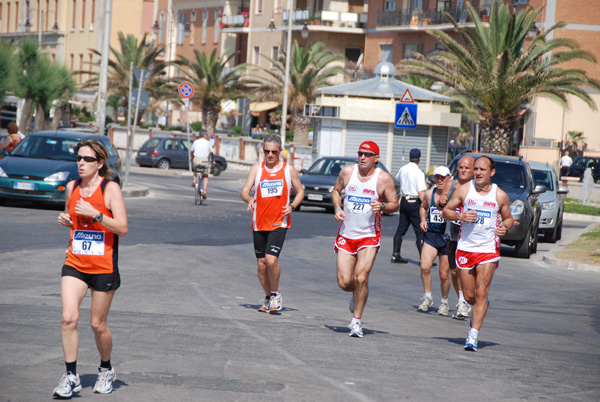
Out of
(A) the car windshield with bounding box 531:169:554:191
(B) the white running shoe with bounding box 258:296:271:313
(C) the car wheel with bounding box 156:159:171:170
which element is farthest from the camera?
(C) the car wheel with bounding box 156:159:171:170

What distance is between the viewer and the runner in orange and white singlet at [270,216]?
10.4m

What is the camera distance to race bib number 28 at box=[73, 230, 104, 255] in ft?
21.5

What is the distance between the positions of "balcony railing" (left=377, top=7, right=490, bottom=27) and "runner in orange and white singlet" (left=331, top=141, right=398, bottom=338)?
49.9 meters

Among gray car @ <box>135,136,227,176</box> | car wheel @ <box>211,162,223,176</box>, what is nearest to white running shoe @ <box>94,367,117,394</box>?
car wheel @ <box>211,162,223,176</box>

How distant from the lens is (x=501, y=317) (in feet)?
37.5

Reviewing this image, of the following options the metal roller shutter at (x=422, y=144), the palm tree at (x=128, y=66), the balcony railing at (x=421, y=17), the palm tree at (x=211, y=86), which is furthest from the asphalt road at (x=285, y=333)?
the palm tree at (x=128, y=66)

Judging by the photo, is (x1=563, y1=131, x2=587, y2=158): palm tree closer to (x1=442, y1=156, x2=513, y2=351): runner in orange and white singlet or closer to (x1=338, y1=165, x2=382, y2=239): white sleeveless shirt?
(x1=442, y1=156, x2=513, y2=351): runner in orange and white singlet

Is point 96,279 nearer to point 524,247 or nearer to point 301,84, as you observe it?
point 524,247

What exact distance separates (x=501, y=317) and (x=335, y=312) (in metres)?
1.99

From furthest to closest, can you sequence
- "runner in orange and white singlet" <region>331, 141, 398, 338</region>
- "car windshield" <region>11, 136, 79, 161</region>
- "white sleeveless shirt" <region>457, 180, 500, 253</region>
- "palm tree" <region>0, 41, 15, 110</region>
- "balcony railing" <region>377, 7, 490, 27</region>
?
"balcony railing" <region>377, 7, 490, 27</region> < "palm tree" <region>0, 41, 15, 110</region> < "car windshield" <region>11, 136, 79, 161</region> < "runner in orange and white singlet" <region>331, 141, 398, 338</region> < "white sleeveless shirt" <region>457, 180, 500, 253</region>

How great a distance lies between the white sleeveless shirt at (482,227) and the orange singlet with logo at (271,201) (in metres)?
2.00

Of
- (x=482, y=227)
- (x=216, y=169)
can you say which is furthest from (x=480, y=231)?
(x=216, y=169)

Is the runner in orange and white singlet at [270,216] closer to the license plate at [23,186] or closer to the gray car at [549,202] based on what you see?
the license plate at [23,186]

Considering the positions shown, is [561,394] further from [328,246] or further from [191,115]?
[191,115]
